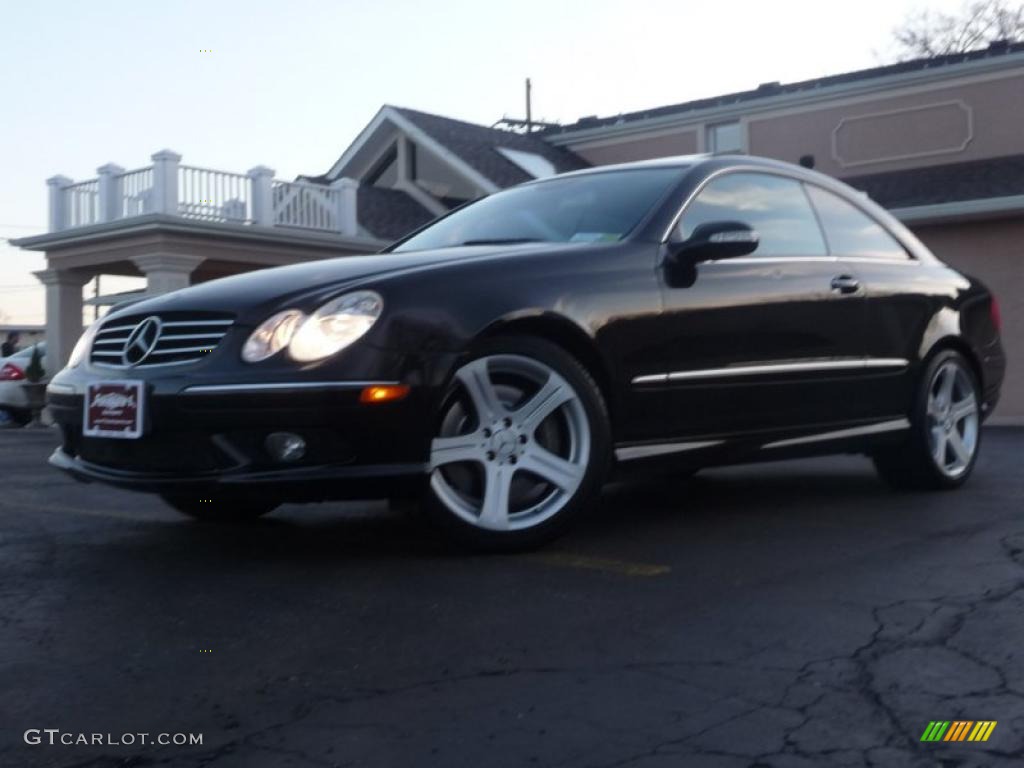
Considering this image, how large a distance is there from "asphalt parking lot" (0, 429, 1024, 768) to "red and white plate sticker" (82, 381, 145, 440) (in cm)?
44

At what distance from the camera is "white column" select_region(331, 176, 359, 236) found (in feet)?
74.3

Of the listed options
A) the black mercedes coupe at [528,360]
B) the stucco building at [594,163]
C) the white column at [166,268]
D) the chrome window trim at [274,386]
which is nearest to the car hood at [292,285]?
the black mercedes coupe at [528,360]

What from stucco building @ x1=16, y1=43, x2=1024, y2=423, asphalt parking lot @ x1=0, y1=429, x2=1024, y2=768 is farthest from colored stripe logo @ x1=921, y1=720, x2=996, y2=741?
stucco building @ x1=16, y1=43, x2=1024, y2=423

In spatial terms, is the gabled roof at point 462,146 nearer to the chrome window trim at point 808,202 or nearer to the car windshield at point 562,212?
the chrome window trim at point 808,202

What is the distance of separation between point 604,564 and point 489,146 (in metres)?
20.5

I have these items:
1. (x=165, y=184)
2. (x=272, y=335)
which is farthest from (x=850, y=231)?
(x=165, y=184)

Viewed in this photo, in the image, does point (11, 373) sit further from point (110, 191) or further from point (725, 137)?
point (725, 137)

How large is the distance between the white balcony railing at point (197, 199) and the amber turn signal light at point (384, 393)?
1641 centimetres

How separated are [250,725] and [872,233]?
14.2 ft

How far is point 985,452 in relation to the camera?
8.61 metres

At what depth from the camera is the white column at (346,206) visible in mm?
22641

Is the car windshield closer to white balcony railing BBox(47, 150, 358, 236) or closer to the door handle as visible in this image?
the door handle

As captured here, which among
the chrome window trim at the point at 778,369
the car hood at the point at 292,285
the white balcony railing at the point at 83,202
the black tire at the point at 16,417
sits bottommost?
Answer: the black tire at the point at 16,417

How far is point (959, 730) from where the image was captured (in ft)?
8.79
